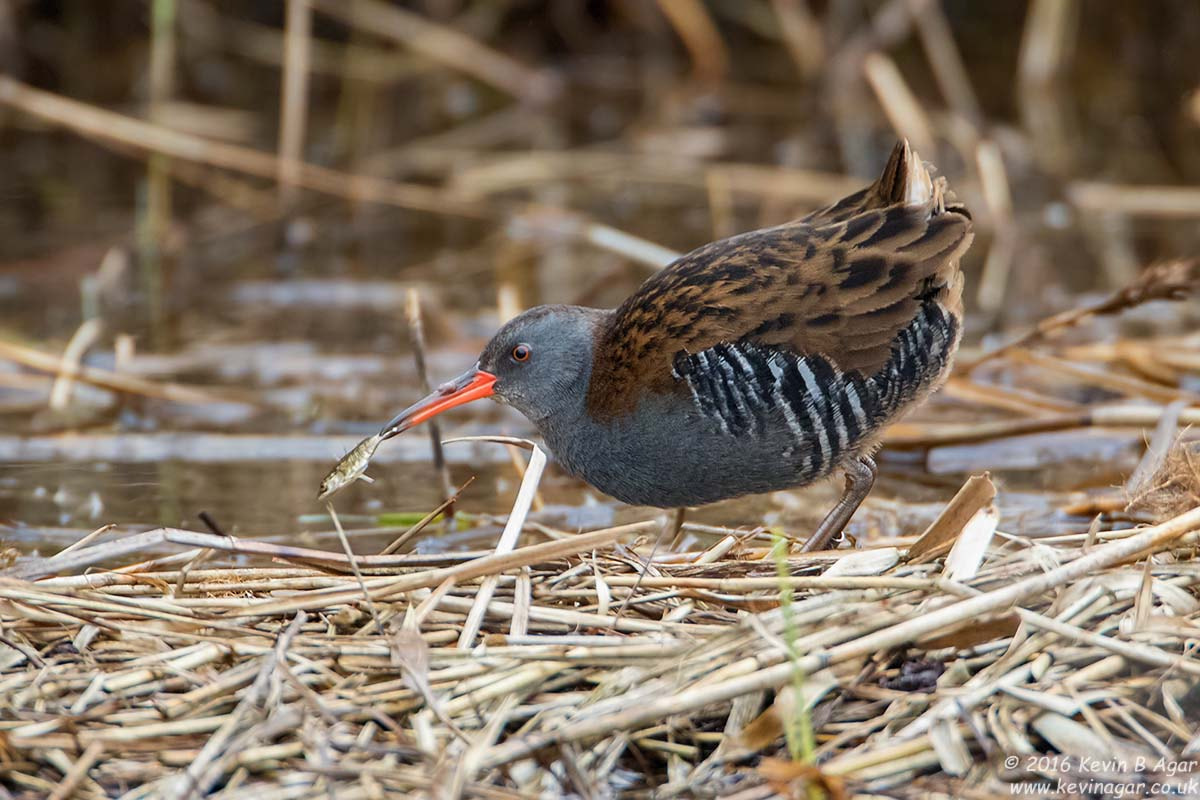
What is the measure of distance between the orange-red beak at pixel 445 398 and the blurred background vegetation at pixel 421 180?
63 centimetres

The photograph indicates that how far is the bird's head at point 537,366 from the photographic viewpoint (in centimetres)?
359

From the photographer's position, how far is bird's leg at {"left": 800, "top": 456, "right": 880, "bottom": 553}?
11.4 ft

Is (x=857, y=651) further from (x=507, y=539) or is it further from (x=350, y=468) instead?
(x=350, y=468)

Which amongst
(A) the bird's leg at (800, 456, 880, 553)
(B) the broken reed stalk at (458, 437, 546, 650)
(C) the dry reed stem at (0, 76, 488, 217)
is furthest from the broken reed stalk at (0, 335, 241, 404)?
(A) the bird's leg at (800, 456, 880, 553)

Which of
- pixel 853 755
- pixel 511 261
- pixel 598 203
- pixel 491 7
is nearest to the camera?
pixel 853 755

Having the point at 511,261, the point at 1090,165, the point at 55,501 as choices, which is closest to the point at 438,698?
the point at 55,501

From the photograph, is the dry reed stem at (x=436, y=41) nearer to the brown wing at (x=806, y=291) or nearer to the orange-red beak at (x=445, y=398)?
the orange-red beak at (x=445, y=398)

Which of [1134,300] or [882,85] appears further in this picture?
[882,85]

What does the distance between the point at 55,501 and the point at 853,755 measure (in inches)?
103

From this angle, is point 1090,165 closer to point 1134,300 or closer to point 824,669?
point 1134,300

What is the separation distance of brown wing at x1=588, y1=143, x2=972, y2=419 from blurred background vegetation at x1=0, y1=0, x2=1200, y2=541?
36.8 inches

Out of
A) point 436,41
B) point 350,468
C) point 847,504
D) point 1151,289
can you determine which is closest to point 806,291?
point 847,504

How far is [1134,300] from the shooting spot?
4059 millimetres
